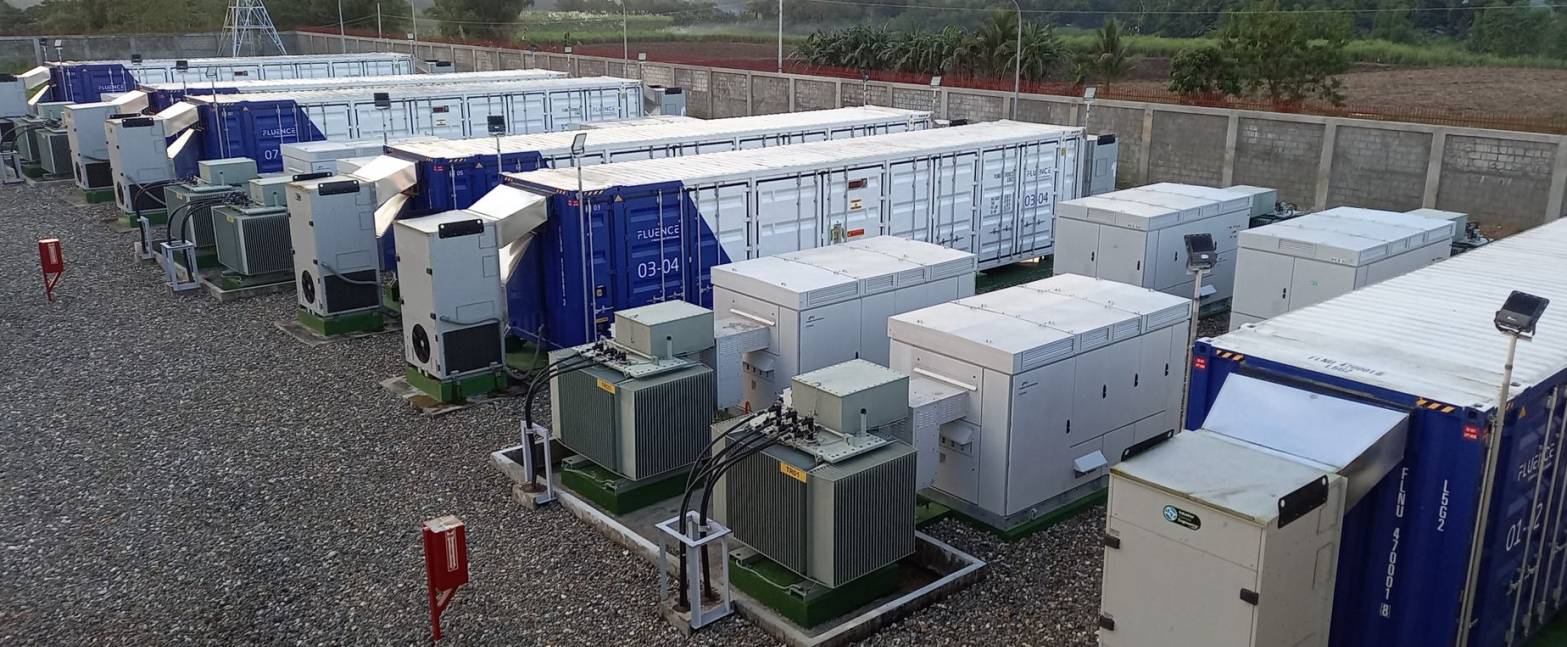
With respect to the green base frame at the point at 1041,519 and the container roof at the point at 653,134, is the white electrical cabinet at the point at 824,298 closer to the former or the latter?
the green base frame at the point at 1041,519

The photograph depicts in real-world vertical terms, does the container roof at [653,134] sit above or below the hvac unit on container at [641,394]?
above

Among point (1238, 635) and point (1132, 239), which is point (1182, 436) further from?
point (1132, 239)

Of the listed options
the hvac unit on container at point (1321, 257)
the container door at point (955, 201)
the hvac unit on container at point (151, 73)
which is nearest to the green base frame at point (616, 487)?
the hvac unit on container at point (1321, 257)

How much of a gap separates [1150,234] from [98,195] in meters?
22.3

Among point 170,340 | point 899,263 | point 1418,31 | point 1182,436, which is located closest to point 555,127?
point 170,340

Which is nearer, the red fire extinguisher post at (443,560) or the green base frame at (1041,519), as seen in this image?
the red fire extinguisher post at (443,560)

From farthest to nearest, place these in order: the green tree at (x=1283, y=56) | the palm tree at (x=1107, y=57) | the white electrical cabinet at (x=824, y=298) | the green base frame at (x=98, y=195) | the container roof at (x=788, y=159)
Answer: the palm tree at (x=1107, y=57) < the green tree at (x=1283, y=56) < the green base frame at (x=98, y=195) < the container roof at (x=788, y=159) < the white electrical cabinet at (x=824, y=298)

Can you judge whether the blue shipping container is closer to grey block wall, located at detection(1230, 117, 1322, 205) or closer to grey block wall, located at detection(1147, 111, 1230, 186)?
grey block wall, located at detection(1230, 117, 1322, 205)

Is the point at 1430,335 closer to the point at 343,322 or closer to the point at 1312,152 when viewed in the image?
the point at 343,322

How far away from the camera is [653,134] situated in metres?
18.4

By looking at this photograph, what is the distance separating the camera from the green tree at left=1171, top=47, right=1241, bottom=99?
109ft

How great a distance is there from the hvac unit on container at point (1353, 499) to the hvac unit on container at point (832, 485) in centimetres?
181

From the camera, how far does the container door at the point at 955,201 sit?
1658 cm

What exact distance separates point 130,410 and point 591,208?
547cm
